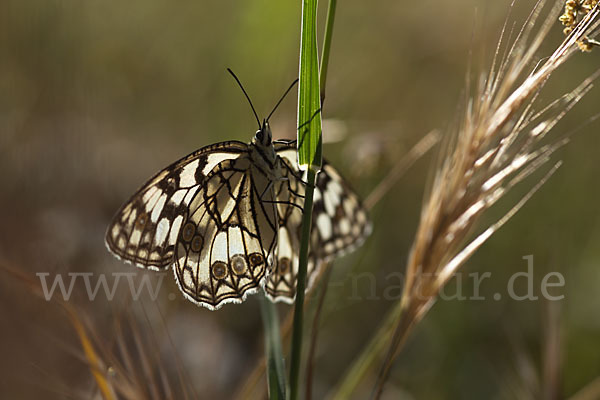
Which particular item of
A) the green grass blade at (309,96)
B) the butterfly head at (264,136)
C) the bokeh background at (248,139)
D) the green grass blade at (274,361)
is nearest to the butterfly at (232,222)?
the butterfly head at (264,136)

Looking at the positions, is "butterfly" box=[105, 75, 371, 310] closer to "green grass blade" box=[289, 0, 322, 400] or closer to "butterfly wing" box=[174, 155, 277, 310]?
"butterfly wing" box=[174, 155, 277, 310]

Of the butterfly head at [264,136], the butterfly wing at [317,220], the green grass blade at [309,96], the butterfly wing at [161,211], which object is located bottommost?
the butterfly wing at [317,220]

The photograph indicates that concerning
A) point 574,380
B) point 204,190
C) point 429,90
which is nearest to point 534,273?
point 574,380

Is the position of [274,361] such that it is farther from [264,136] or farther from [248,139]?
[248,139]

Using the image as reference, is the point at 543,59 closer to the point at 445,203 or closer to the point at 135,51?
the point at 445,203

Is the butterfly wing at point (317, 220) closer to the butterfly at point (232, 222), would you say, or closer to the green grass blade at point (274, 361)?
the butterfly at point (232, 222)

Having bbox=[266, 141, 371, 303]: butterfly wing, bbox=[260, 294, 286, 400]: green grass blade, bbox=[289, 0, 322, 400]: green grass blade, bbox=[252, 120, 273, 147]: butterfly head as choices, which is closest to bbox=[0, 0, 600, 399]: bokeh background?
bbox=[266, 141, 371, 303]: butterfly wing

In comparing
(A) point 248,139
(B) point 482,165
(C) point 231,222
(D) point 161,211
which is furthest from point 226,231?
(B) point 482,165
